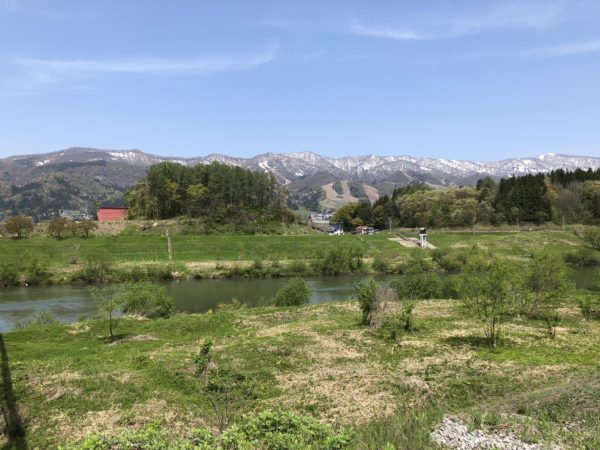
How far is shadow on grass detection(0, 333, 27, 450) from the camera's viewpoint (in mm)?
13445

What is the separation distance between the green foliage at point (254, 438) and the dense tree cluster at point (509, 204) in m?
111

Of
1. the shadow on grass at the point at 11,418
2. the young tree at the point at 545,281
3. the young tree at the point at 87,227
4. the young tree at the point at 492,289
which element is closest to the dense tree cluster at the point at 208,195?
the young tree at the point at 87,227

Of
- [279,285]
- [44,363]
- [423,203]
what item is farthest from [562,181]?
[44,363]

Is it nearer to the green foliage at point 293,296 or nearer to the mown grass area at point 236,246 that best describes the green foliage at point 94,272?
the mown grass area at point 236,246

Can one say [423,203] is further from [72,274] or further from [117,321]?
[117,321]

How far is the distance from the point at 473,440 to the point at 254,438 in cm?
552

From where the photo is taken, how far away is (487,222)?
113125 mm

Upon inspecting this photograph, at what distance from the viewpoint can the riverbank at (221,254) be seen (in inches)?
2584

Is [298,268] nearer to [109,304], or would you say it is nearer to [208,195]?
[208,195]

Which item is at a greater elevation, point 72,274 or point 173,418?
point 173,418

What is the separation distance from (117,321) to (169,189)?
82.8 meters

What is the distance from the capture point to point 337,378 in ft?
59.9

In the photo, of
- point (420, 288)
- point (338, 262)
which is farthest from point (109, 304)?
point (338, 262)

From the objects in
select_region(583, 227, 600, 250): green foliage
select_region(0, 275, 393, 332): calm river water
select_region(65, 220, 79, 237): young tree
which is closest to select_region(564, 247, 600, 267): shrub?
select_region(583, 227, 600, 250): green foliage
